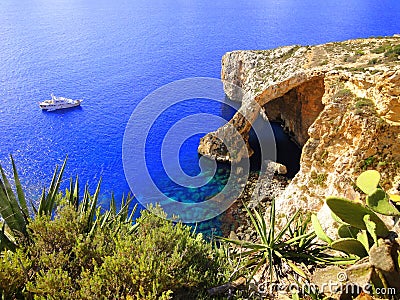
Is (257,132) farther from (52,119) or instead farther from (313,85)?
(52,119)

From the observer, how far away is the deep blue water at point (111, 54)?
2662 centimetres

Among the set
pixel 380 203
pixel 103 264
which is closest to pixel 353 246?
pixel 380 203

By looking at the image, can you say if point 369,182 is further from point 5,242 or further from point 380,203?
point 5,242

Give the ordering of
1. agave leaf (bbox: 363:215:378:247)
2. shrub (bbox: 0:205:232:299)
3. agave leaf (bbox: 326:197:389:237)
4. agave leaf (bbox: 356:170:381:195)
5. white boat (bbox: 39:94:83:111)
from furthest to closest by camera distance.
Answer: white boat (bbox: 39:94:83:111) < agave leaf (bbox: 356:170:381:195) < agave leaf (bbox: 326:197:389:237) < agave leaf (bbox: 363:215:378:247) < shrub (bbox: 0:205:232:299)

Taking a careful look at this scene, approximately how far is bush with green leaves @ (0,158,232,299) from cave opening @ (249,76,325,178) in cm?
1677

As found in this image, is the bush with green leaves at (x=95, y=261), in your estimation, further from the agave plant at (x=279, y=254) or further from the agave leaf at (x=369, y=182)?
the agave leaf at (x=369, y=182)

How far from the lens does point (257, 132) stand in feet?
96.7

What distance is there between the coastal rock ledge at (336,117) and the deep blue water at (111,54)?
709 cm

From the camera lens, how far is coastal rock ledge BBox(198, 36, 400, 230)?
12.6m

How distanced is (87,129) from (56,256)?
26793 millimetres

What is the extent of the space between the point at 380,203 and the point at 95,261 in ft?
12.7

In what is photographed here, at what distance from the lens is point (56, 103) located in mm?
33500

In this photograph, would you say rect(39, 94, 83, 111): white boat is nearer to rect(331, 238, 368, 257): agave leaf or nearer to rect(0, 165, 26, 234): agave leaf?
rect(0, 165, 26, 234): agave leaf

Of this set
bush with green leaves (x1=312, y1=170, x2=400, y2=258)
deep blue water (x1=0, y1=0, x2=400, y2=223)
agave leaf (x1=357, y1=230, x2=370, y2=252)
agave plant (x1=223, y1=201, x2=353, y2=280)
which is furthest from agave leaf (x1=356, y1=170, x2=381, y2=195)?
deep blue water (x1=0, y1=0, x2=400, y2=223)
